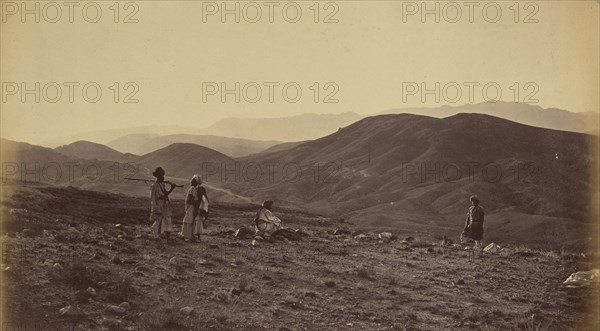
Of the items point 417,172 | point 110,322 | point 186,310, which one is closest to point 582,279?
point 186,310

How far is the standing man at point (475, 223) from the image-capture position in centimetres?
1819

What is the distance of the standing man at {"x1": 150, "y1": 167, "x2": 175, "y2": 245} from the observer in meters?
14.0

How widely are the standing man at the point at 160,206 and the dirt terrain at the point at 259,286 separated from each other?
49 cm

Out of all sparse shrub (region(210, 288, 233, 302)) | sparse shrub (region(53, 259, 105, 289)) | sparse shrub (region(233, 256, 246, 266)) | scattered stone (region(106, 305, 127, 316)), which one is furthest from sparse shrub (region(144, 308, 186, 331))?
sparse shrub (region(233, 256, 246, 266))

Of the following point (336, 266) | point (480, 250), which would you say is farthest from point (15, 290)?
point (480, 250)

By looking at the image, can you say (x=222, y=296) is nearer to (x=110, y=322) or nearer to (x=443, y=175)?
(x=110, y=322)

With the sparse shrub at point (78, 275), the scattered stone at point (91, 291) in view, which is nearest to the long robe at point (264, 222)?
the sparse shrub at point (78, 275)

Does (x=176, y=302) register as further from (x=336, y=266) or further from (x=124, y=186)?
(x=124, y=186)

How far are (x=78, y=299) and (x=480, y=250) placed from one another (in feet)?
43.0

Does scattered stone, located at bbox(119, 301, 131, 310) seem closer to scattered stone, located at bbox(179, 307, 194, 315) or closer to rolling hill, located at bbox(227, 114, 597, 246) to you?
scattered stone, located at bbox(179, 307, 194, 315)

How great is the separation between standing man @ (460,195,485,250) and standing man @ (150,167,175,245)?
31.9 feet

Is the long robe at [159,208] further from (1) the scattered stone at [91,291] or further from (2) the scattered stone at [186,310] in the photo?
A: (2) the scattered stone at [186,310]

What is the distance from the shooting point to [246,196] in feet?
238

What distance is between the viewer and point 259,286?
437 inches
